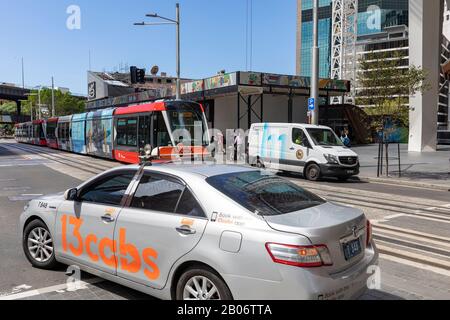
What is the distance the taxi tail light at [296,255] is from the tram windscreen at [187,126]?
1489 cm

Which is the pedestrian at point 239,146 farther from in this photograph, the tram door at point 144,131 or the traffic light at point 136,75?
the traffic light at point 136,75

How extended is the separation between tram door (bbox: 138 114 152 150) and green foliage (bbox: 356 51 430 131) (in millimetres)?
8622

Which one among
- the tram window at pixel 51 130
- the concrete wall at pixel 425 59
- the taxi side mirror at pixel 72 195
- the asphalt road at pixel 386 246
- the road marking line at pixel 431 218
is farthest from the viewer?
the tram window at pixel 51 130

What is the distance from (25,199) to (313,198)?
8.87 metres

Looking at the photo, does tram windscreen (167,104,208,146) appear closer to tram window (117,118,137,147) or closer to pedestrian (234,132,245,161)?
tram window (117,118,137,147)

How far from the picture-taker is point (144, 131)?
1900 centimetres

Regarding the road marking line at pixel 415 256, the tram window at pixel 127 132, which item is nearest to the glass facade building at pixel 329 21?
the tram window at pixel 127 132

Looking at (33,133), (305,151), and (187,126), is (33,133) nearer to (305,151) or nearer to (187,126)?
(187,126)

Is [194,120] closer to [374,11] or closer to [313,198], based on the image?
[313,198]

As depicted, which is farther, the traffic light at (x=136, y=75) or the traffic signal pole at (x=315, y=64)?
the traffic light at (x=136, y=75)

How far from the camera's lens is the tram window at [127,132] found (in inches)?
787

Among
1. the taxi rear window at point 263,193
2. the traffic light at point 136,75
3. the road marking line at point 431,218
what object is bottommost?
the road marking line at point 431,218
